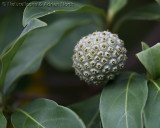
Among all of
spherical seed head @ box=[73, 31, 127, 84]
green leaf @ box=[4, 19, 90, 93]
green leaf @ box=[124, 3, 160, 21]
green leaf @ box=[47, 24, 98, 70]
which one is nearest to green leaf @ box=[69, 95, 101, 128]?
spherical seed head @ box=[73, 31, 127, 84]

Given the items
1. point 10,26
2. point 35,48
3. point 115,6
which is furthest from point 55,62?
point 115,6

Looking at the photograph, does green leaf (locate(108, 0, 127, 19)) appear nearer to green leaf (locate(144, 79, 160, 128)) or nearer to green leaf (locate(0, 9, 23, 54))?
green leaf (locate(144, 79, 160, 128))

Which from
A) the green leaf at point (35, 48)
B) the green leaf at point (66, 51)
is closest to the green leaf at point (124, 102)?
the green leaf at point (35, 48)

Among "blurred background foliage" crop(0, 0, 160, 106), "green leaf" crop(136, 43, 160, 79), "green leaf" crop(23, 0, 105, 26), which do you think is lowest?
"blurred background foliage" crop(0, 0, 160, 106)

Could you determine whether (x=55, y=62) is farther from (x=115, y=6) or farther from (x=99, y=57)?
(x=99, y=57)

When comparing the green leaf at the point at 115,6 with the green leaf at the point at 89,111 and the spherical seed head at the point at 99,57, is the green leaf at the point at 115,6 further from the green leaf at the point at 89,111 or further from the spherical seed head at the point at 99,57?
the green leaf at the point at 89,111

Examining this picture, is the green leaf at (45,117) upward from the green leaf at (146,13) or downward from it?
downward

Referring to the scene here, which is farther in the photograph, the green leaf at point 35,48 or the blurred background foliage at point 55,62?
the blurred background foliage at point 55,62
